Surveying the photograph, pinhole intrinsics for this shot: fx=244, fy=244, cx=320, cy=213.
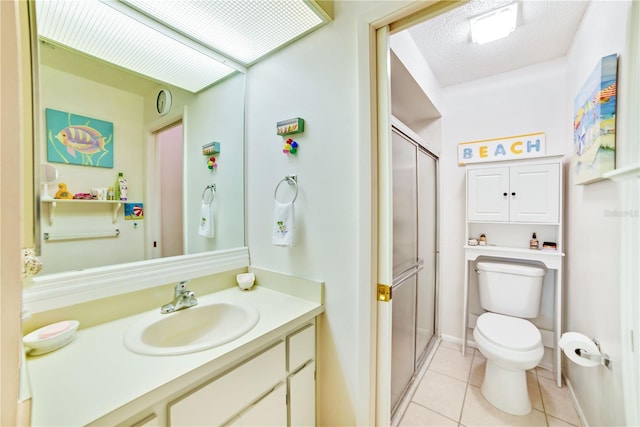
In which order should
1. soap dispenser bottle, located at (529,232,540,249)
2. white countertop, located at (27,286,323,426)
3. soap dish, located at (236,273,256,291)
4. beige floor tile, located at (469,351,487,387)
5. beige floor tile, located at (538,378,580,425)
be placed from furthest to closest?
1. soap dispenser bottle, located at (529,232,540,249)
2. beige floor tile, located at (469,351,487,387)
3. beige floor tile, located at (538,378,580,425)
4. soap dish, located at (236,273,256,291)
5. white countertop, located at (27,286,323,426)

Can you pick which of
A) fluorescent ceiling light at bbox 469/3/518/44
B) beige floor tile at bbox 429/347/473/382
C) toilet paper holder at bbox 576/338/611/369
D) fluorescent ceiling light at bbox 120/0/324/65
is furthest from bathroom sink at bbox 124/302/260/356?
fluorescent ceiling light at bbox 469/3/518/44

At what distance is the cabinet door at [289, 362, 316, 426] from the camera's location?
41.6 inches

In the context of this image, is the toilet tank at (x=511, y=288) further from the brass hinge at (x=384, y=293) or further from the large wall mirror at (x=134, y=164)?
the large wall mirror at (x=134, y=164)

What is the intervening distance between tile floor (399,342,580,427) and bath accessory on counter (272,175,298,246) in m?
1.32

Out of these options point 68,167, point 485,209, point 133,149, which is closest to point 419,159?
point 485,209

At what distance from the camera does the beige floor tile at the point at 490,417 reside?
4.75 ft

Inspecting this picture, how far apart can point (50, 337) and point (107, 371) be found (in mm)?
266

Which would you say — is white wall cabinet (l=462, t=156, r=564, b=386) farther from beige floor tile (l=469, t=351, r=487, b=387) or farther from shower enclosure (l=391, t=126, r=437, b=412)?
shower enclosure (l=391, t=126, r=437, b=412)

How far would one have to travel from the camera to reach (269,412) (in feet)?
3.10

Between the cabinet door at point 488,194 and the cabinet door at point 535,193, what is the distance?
5 cm

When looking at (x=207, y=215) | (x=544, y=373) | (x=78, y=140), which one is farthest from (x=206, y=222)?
(x=544, y=373)

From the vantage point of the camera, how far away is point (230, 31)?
1.25m

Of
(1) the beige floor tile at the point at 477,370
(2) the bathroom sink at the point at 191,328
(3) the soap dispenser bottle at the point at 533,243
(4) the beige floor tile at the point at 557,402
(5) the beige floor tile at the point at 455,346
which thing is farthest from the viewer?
(5) the beige floor tile at the point at 455,346

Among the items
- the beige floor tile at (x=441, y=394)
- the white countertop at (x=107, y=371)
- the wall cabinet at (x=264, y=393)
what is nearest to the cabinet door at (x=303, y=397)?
the wall cabinet at (x=264, y=393)
